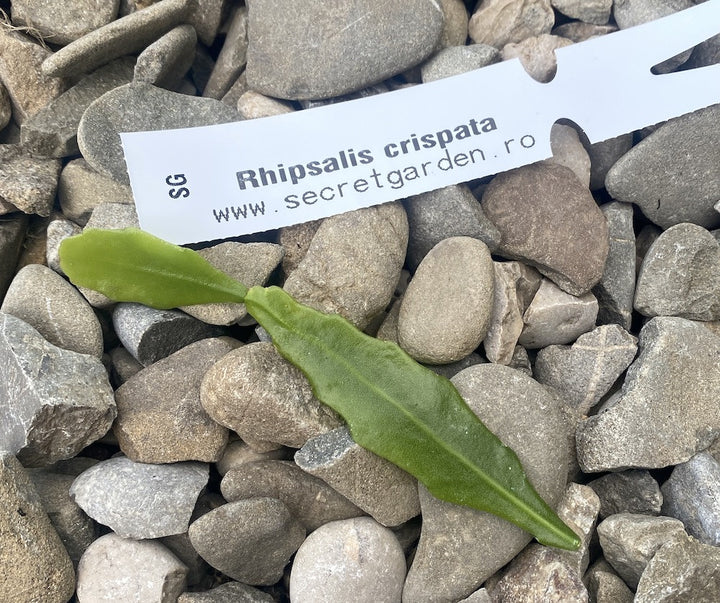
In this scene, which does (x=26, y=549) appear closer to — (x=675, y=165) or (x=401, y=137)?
(x=401, y=137)

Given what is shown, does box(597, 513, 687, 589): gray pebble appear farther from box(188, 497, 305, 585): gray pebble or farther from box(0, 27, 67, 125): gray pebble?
box(0, 27, 67, 125): gray pebble

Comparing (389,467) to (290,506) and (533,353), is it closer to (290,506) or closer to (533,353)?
(290,506)

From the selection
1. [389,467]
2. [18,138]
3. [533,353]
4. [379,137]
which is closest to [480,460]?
[389,467]

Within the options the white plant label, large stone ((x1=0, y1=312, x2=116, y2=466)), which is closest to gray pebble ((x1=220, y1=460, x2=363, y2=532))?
large stone ((x1=0, y1=312, x2=116, y2=466))

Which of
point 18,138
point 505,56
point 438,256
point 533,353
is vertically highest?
point 18,138

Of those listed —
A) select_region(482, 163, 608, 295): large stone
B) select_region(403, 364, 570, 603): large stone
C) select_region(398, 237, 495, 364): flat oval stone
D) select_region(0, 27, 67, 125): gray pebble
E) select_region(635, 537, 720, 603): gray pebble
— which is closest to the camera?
select_region(635, 537, 720, 603): gray pebble
